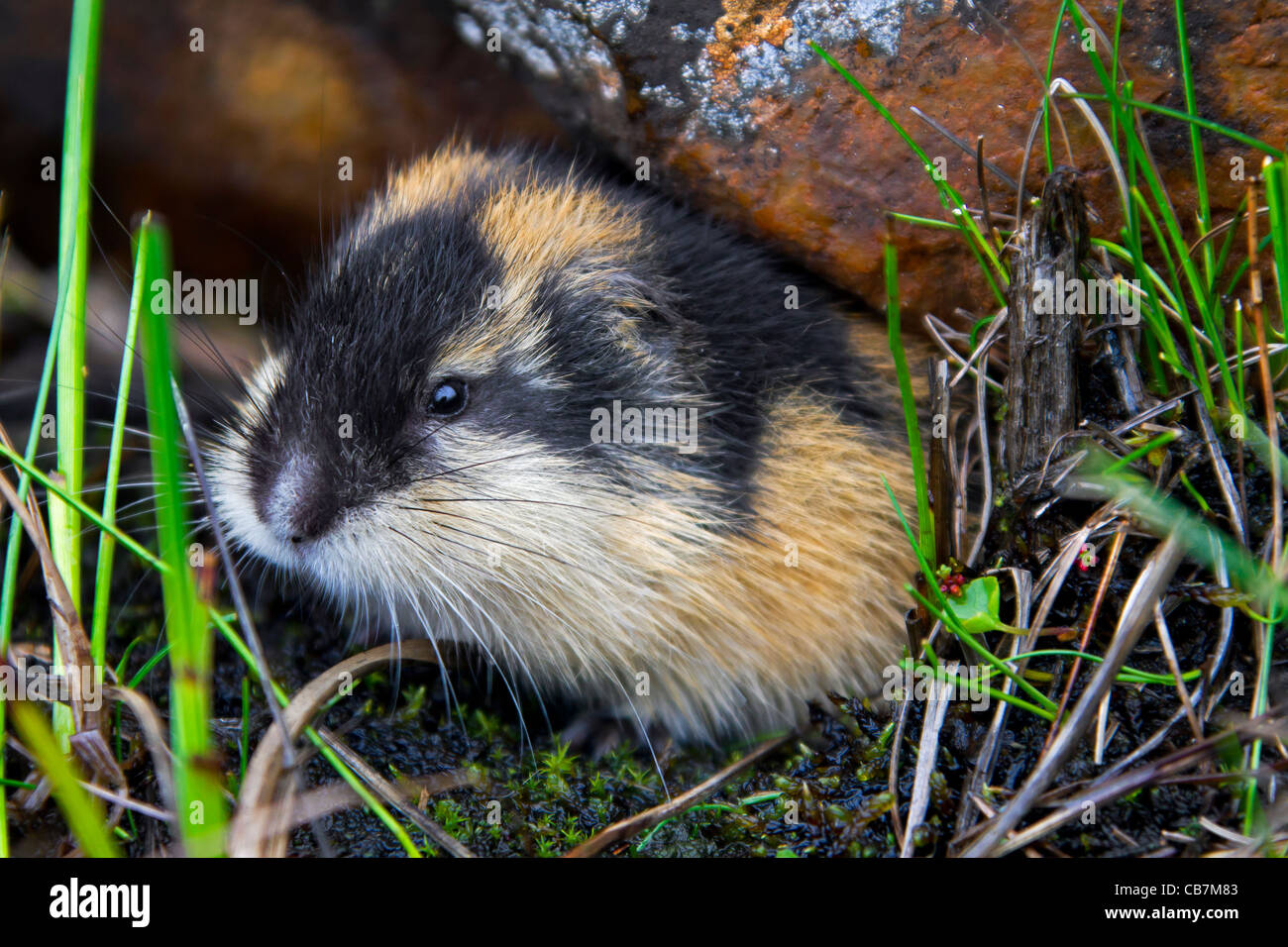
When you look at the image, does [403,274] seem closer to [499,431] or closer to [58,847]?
[499,431]

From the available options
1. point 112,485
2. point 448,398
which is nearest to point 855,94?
point 448,398

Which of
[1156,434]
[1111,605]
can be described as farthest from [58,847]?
[1156,434]

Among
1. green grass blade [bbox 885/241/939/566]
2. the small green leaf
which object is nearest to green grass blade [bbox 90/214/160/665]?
green grass blade [bbox 885/241/939/566]

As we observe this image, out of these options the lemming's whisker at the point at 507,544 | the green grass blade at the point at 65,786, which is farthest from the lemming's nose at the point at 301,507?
the green grass blade at the point at 65,786

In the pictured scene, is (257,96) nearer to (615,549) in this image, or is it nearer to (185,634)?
(615,549)

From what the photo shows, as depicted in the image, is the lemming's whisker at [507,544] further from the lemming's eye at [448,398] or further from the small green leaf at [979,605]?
the small green leaf at [979,605]

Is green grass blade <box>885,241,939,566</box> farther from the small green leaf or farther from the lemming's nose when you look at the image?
the lemming's nose
